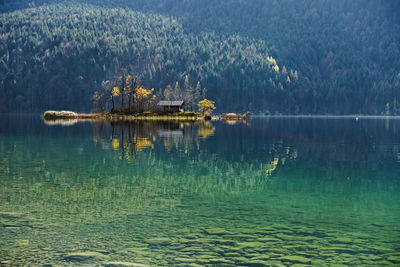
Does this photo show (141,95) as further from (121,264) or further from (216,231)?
(121,264)

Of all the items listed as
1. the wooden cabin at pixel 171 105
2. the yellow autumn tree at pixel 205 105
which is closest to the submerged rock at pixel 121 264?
the wooden cabin at pixel 171 105

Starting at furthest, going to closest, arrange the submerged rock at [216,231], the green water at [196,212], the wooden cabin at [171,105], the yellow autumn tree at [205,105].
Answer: the yellow autumn tree at [205,105]
the wooden cabin at [171,105]
the submerged rock at [216,231]
the green water at [196,212]

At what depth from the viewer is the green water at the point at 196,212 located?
50.8ft

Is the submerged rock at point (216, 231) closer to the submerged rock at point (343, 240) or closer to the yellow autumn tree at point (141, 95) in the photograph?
the submerged rock at point (343, 240)

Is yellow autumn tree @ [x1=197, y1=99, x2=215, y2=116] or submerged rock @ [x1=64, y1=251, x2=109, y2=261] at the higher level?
yellow autumn tree @ [x1=197, y1=99, x2=215, y2=116]

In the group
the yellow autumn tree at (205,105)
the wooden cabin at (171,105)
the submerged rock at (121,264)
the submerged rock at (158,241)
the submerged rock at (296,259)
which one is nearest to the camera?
the submerged rock at (121,264)

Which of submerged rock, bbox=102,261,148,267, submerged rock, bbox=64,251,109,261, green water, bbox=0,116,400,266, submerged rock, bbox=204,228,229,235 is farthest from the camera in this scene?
submerged rock, bbox=204,228,229,235

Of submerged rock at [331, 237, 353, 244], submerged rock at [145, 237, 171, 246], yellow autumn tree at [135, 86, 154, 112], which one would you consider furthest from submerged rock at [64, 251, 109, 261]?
yellow autumn tree at [135, 86, 154, 112]

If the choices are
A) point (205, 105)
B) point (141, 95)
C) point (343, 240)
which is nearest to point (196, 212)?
point (343, 240)

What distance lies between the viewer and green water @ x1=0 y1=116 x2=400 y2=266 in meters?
15.5

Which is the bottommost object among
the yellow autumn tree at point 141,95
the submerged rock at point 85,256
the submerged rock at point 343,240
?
the submerged rock at point 85,256

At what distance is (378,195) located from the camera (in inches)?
1040

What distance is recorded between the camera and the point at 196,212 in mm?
21188

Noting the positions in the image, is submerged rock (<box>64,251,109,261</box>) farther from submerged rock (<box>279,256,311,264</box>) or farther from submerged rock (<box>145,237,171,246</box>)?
submerged rock (<box>279,256,311,264</box>)
